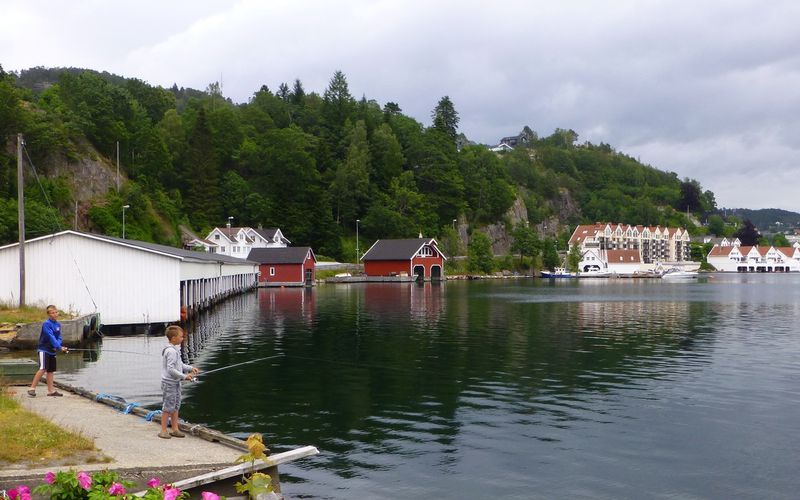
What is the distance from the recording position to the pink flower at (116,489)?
8.93 metres

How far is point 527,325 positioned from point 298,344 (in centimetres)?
1601

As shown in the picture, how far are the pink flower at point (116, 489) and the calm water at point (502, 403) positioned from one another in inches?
159

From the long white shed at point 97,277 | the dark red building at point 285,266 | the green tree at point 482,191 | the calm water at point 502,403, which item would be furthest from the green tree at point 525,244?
the long white shed at point 97,277

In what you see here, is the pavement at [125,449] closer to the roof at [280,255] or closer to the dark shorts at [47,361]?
the dark shorts at [47,361]

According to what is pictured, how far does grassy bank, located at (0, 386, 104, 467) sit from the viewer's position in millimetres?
10992

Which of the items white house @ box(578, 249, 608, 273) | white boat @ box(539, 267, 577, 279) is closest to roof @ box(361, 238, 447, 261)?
white boat @ box(539, 267, 577, 279)

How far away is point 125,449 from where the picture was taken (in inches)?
471

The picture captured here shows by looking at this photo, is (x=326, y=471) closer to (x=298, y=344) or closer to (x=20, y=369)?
(x=20, y=369)

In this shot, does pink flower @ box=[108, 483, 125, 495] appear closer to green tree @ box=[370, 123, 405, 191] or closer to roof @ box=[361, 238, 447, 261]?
roof @ box=[361, 238, 447, 261]

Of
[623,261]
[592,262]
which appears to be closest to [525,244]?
[592,262]

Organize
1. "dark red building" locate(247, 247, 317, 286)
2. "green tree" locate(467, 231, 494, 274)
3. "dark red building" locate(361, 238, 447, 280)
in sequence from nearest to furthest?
"dark red building" locate(247, 247, 317, 286)
"dark red building" locate(361, 238, 447, 280)
"green tree" locate(467, 231, 494, 274)

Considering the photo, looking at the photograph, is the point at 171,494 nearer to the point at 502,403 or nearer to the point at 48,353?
the point at 48,353

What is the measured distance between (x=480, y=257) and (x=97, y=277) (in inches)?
4391

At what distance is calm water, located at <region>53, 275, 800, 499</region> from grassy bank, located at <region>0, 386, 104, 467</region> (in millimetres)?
3846
